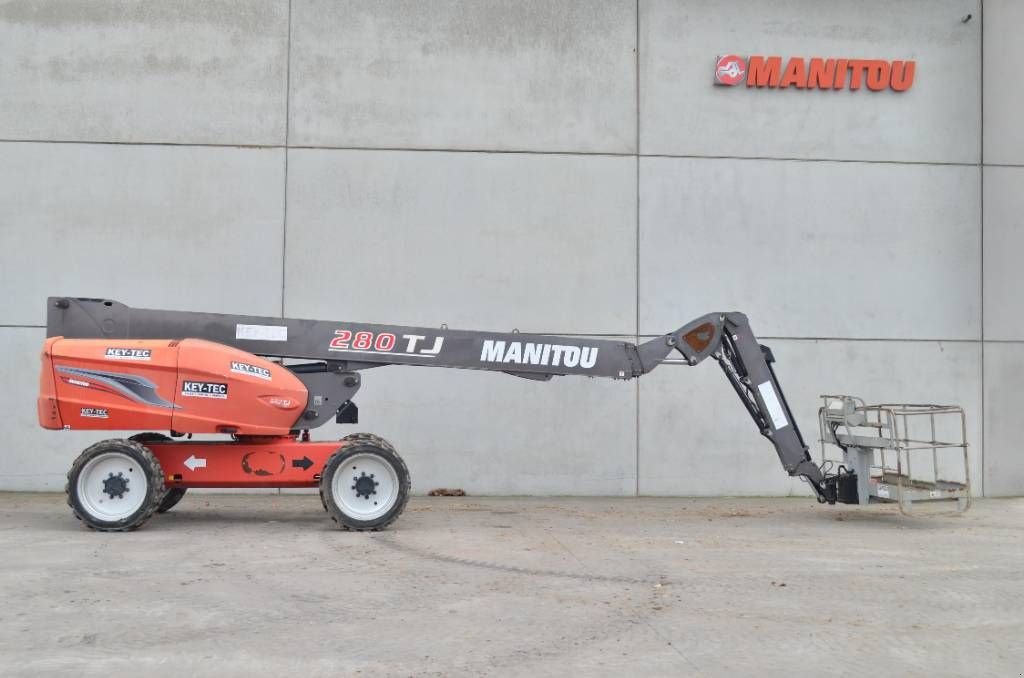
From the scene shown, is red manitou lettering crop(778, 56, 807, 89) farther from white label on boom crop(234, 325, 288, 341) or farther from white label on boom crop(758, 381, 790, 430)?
white label on boom crop(234, 325, 288, 341)

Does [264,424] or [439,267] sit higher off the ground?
[439,267]

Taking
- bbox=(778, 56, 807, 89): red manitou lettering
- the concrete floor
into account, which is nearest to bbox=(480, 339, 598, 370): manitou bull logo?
the concrete floor

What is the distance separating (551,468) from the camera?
1489cm

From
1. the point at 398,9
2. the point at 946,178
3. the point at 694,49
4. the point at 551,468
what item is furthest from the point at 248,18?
the point at 946,178

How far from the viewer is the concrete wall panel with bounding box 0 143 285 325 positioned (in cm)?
1466

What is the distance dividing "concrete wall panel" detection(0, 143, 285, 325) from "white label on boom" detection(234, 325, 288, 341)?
12.2 ft

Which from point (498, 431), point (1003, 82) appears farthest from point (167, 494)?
point (1003, 82)

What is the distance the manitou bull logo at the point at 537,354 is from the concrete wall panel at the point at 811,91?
4790 millimetres

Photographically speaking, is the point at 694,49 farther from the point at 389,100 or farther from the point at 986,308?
the point at 986,308

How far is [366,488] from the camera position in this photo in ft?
35.7

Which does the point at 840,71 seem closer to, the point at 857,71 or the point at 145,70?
the point at 857,71

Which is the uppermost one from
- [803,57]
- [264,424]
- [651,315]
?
[803,57]

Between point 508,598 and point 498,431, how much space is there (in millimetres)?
7122

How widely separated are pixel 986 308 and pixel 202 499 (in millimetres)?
11504
